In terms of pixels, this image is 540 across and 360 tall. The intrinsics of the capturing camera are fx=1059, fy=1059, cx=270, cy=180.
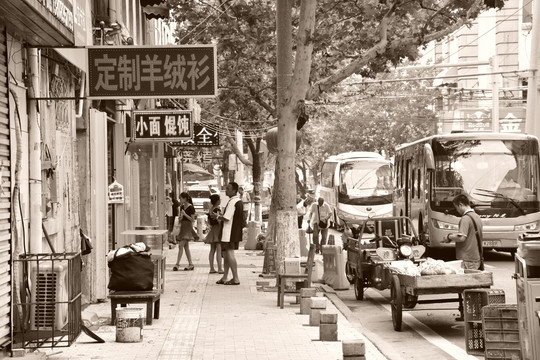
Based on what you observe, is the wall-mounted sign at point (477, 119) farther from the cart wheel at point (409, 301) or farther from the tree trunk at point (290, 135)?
the cart wheel at point (409, 301)

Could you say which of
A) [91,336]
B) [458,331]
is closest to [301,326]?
[458,331]

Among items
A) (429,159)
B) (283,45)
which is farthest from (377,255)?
(429,159)

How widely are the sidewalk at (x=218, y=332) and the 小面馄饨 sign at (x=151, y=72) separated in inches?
117

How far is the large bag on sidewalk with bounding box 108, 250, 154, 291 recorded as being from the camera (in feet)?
44.3

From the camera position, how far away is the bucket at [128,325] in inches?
490

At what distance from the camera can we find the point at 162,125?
2234cm

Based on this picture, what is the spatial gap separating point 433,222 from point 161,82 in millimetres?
14636

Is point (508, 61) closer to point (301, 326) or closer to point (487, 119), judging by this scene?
point (487, 119)

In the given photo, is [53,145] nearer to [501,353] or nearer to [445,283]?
[445,283]

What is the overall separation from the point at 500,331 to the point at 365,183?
36079mm

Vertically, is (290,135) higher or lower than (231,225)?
higher

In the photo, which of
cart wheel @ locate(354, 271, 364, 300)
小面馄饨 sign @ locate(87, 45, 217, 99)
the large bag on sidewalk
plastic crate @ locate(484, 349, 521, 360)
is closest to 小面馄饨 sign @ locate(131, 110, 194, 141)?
cart wheel @ locate(354, 271, 364, 300)

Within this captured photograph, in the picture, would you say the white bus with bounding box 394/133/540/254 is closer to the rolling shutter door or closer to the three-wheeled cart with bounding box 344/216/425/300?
the three-wheeled cart with bounding box 344/216/425/300

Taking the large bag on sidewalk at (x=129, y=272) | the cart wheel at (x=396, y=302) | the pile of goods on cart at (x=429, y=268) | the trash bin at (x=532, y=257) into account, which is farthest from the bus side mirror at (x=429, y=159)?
the trash bin at (x=532, y=257)
